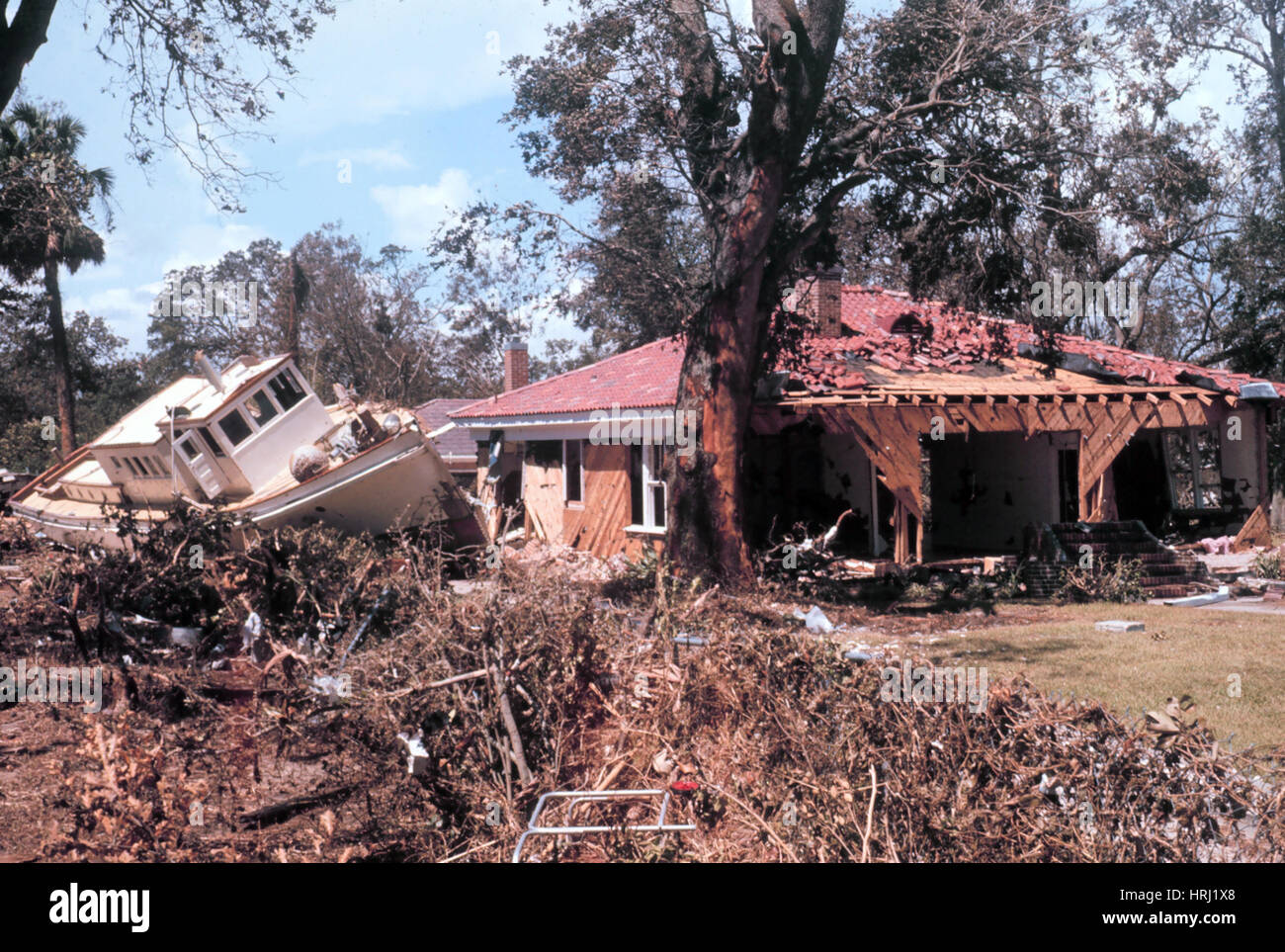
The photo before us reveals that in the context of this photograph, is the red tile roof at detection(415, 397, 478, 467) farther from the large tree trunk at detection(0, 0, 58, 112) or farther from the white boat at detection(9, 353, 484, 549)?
the large tree trunk at detection(0, 0, 58, 112)

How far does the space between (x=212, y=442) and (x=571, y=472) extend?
7.44m

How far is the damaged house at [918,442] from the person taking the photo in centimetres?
1600

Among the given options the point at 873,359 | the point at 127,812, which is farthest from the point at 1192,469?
the point at 127,812

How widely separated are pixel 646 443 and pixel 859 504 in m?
4.03

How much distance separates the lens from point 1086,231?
13883mm

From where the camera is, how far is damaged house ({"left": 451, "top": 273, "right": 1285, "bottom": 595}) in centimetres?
1600

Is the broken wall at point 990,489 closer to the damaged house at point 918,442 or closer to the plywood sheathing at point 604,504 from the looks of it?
the damaged house at point 918,442

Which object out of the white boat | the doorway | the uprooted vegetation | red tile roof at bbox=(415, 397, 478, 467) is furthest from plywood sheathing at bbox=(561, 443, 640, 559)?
red tile roof at bbox=(415, 397, 478, 467)

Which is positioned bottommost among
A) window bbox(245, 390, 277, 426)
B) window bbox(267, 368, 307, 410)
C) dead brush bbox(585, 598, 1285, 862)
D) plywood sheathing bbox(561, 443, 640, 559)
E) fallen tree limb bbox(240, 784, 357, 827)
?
fallen tree limb bbox(240, 784, 357, 827)

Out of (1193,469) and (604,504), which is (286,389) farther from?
(1193,469)

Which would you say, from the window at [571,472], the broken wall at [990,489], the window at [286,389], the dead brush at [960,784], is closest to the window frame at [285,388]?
the window at [286,389]

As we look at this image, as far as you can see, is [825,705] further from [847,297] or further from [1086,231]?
[847,297]

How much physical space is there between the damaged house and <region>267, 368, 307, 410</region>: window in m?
4.58

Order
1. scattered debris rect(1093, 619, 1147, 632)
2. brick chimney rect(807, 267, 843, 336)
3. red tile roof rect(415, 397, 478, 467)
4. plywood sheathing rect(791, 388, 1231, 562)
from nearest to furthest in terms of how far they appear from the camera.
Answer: scattered debris rect(1093, 619, 1147, 632)
plywood sheathing rect(791, 388, 1231, 562)
brick chimney rect(807, 267, 843, 336)
red tile roof rect(415, 397, 478, 467)
